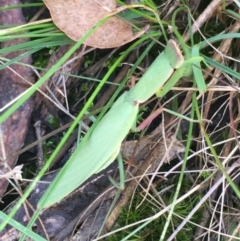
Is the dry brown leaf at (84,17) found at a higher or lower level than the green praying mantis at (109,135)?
higher

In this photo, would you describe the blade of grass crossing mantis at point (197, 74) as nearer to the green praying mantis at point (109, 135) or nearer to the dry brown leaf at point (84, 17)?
the green praying mantis at point (109, 135)

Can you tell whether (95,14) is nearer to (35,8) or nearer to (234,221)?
(35,8)

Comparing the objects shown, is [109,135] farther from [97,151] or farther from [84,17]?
[84,17]

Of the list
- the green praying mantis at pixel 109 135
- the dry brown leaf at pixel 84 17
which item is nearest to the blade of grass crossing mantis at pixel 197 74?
the green praying mantis at pixel 109 135

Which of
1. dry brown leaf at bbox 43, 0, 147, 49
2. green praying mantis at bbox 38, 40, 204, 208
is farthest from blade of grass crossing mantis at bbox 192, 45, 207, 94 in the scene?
dry brown leaf at bbox 43, 0, 147, 49

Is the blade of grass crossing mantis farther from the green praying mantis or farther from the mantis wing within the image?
the mantis wing

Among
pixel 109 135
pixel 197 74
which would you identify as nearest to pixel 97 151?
pixel 109 135
